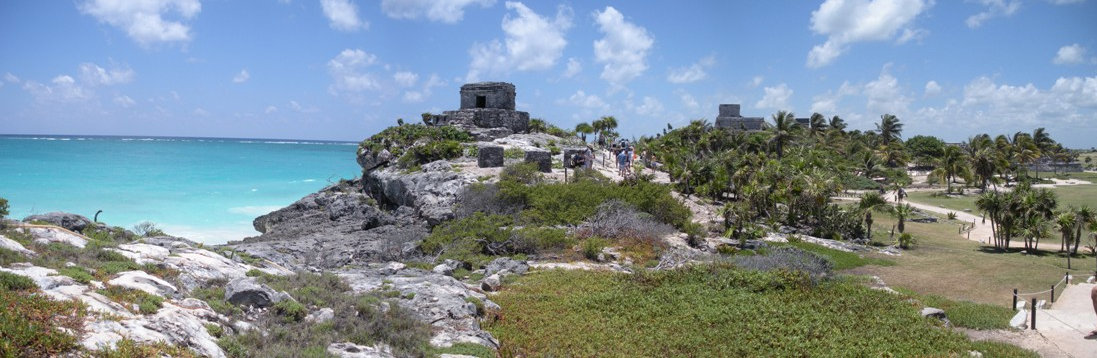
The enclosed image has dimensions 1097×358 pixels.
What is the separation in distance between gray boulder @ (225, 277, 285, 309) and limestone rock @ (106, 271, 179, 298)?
26.7 inches

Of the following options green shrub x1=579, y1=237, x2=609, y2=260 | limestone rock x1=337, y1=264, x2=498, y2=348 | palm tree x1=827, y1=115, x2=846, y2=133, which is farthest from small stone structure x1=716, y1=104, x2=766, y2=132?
limestone rock x1=337, y1=264, x2=498, y2=348

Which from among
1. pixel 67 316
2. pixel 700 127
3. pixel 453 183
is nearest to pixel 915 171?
pixel 700 127

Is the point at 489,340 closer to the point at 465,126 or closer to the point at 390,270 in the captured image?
the point at 390,270

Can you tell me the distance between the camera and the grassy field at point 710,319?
996 cm

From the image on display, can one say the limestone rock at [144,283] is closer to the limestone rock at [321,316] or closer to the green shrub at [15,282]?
the green shrub at [15,282]

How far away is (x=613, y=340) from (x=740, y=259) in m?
8.61

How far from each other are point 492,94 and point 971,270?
28.2 metres

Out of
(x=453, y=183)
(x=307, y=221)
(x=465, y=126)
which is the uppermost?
(x=465, y=126)

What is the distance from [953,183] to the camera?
192 feet

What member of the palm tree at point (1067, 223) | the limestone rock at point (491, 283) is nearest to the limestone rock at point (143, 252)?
the limestone rock at point (491, 283)

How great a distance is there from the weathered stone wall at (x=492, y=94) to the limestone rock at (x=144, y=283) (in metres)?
33.1

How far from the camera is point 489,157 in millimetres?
29734

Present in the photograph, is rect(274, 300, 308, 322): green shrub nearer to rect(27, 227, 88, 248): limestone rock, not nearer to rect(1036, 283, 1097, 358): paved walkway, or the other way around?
rect(27, 227, 88, 248): limestone rock

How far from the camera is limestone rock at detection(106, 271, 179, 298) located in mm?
7934
